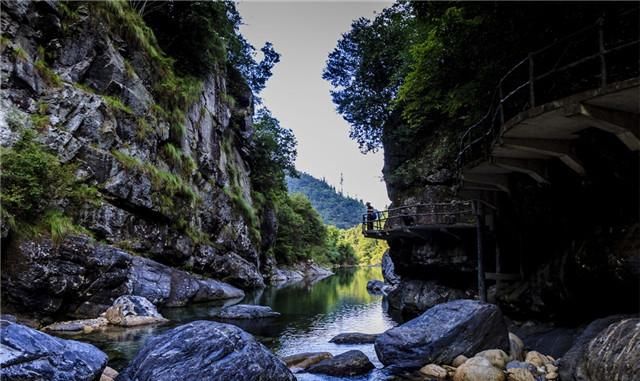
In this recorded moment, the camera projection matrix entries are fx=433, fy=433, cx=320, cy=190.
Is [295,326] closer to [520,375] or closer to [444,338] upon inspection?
[444,338]

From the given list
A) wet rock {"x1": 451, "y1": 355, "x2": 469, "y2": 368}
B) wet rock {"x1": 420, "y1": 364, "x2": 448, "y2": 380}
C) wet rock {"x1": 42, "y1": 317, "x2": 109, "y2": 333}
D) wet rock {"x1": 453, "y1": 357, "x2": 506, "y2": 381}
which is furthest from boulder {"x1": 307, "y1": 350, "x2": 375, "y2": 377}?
wet rock {"x1": 42, "y1": 317, "x2": 109, "y2": 333}

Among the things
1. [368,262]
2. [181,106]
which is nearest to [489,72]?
[181,106]

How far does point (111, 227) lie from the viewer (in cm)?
1747

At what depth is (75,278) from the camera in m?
14.5

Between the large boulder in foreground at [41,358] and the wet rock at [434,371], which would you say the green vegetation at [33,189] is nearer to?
the large boulder in foreground at [41,358]

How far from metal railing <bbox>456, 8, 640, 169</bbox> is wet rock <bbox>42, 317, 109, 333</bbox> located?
1254 cm

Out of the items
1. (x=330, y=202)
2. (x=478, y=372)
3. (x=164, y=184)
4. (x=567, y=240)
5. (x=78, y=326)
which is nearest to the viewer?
(x=478, y=372)

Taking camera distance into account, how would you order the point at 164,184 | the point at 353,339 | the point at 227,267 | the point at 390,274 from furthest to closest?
the point at 390,274
the point at 227,267
the point at 164,184
the point at 353,339

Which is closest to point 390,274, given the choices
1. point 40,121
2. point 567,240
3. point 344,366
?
point 567,240

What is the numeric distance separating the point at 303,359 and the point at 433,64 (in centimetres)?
963

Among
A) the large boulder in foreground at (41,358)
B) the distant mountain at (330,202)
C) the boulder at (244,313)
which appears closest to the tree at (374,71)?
the boulder at (244,313)

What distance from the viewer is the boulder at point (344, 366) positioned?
9.43 meters

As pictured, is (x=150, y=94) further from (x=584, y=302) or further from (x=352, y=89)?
(x=584, y=302)

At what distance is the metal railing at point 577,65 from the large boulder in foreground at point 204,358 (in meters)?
6.67
